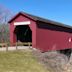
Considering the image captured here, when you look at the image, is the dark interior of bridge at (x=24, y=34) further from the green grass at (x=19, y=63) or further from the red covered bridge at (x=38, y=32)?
the green grass at (x=19, y=63)

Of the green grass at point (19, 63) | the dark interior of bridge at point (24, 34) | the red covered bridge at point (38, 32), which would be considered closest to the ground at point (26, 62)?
the green grass at point (19, 63)

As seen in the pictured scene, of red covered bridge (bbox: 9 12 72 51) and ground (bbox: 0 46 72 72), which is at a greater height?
red covered bridge (bbox: 9 12 72 51)

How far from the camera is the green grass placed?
17.9 m

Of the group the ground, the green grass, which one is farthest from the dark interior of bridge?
the green grass

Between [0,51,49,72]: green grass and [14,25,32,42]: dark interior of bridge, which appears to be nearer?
[0,51,49,72]: green grass

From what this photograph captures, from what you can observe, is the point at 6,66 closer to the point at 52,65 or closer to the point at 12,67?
the point at 12,67

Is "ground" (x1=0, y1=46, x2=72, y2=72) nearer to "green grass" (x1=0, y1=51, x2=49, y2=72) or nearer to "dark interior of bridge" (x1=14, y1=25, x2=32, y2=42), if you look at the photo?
"green grass" (x1=0, y1=51, x2=49, y2=72)

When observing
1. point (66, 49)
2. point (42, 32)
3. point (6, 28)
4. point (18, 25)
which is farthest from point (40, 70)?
point (6, 28)

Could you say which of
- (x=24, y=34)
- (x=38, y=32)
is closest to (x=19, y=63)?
(x=38, y=32)

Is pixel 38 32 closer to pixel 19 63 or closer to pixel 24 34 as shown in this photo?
pixel 24 34

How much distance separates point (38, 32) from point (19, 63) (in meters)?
8.98

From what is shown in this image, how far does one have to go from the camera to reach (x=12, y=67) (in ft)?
59.1

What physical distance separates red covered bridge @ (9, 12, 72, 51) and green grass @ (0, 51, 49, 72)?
524 centimetres

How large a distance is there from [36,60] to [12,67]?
3707 millimetres
